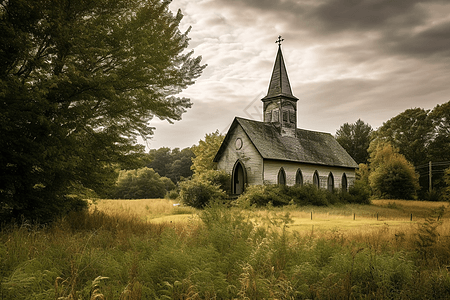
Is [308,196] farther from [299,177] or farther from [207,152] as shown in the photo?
[207,152]

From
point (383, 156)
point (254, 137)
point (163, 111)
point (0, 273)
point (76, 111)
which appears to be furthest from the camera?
point (383, 156)

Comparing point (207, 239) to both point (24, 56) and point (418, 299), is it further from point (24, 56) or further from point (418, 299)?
point (24, 56)

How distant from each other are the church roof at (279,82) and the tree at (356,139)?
4155 cm

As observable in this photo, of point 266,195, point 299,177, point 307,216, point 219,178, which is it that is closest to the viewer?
point 307,216

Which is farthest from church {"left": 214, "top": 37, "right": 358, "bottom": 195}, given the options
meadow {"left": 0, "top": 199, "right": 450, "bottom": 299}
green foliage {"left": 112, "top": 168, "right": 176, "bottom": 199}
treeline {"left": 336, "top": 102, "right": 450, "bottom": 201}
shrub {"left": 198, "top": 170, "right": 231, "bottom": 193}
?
green foliage {"left": 112, "top": 168, "right": 176, "bottom": 199}

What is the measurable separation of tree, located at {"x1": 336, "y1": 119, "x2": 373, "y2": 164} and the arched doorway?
45.9m

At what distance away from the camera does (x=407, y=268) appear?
6398 millimetres

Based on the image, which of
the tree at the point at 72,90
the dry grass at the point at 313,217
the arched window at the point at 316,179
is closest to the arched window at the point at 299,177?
the arched window at the point at 316,179

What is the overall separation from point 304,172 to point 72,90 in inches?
1006

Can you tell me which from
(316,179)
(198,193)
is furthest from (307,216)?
(316,179)

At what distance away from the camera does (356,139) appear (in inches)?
2822

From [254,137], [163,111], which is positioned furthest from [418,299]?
[254,137]

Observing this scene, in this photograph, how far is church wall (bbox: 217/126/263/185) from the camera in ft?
93.1

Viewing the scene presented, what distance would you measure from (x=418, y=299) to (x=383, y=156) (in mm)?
48855
